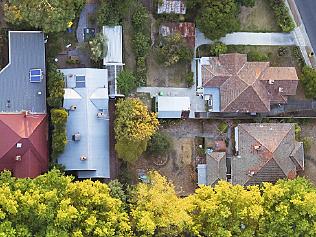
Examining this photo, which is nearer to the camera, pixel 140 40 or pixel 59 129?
pixel 59 129

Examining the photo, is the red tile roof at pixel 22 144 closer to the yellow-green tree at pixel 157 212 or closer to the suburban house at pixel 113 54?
the suburban house at pixel 113 54

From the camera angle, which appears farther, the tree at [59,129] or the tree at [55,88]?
the tree at [55,88]

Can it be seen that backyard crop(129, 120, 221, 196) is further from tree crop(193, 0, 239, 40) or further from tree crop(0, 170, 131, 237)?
tree crop(193, 0, 239, 40)

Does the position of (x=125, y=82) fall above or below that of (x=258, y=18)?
below

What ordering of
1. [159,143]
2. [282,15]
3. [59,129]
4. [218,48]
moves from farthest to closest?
[282,15] < [218,48] < [159,143] < [59,129]

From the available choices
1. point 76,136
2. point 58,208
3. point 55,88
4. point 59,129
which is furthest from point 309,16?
point 58,208

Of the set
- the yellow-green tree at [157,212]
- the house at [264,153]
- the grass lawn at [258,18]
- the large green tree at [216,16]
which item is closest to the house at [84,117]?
the yellow-green tree at [157,212]

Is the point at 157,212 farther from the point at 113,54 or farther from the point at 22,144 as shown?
the point at 113,54
